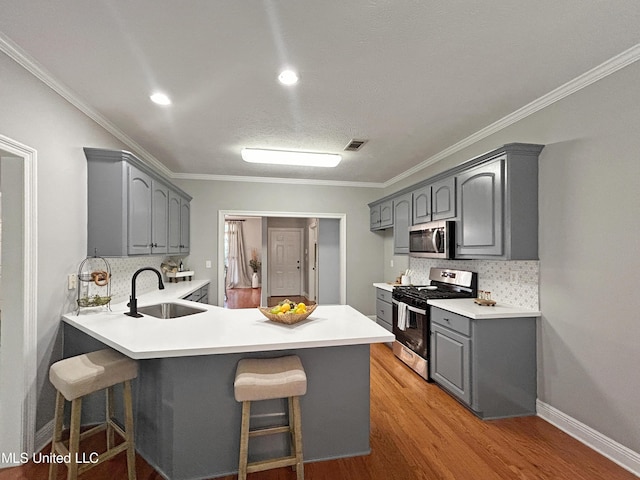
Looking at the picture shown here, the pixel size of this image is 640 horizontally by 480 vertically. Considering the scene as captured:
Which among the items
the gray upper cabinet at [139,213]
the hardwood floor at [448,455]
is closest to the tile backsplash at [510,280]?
the hardwood floor at [448,455]

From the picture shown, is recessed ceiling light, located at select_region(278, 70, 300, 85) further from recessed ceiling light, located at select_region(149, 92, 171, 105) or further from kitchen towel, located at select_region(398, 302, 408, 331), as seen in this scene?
kitchen towel, located at select_region(398, 302, 408, 331)

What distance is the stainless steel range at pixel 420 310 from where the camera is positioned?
10.6ft

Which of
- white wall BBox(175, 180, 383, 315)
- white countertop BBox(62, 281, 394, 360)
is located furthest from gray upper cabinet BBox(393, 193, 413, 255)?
white countertop BBox(62, 281, 394, 360)

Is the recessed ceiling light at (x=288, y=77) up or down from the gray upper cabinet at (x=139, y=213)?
up

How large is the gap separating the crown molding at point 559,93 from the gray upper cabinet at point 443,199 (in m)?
0.53

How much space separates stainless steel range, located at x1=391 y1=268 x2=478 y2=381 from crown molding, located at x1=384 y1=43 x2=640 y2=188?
4.70 feet

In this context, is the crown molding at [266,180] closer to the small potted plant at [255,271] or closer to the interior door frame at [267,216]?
the interior door frame at [267,216]

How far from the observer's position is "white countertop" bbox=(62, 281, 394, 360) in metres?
1.67

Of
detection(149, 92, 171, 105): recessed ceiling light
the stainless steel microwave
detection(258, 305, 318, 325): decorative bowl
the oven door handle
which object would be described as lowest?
the oven door handle

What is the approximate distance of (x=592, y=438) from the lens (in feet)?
6.97

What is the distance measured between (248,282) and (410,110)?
8903 millimetres

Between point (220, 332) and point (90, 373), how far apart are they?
2.36ft

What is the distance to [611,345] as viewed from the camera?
2027 millimetres

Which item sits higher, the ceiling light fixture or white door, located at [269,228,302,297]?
the ceiling light fixture
